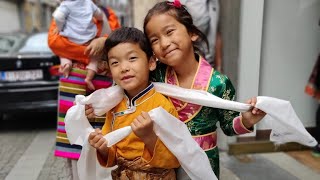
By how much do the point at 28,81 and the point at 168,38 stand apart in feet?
15.2

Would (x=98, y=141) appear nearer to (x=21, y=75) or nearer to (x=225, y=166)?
(x=225, y=166)

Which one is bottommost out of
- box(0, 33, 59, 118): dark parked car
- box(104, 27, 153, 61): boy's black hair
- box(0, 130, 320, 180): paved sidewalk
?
box(0, 130, 320, 180): paved sidewalk

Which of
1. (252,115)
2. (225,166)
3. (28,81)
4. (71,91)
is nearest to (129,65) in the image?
(252,115)

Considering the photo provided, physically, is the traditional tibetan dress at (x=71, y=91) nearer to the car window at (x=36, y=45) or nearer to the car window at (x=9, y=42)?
the car window at (x=36, y=45)

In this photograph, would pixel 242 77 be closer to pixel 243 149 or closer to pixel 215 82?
pixel 243 149

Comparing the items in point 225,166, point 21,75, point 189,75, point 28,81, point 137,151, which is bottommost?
point 225,166

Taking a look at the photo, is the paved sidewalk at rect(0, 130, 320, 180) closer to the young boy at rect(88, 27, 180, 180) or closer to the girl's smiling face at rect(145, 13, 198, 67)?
the young boy at rect(88, 27, 180, 180)

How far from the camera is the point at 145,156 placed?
68.7 inches

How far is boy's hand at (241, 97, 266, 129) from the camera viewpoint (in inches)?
68.2

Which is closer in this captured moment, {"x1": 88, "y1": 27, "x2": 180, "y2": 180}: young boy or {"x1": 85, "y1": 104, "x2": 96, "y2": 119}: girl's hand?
{"x1": 88, "y1": 27, "x2": 180, "y2": 180}: young boy

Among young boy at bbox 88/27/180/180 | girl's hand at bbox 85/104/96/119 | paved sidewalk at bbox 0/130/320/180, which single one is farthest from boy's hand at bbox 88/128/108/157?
paved sidewalk at bbox 0/130/320/180

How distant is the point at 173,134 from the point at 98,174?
1.94ft

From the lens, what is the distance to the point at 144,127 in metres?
1.61

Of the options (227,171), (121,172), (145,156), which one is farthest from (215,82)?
(227,171)
